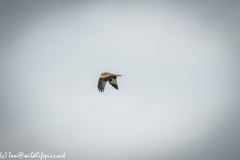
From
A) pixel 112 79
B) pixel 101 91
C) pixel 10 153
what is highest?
pixel 10 153

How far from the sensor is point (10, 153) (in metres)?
123

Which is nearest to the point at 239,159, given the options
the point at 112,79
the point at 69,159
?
the point at 69,159

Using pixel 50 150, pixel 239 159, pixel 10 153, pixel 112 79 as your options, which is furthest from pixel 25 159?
pixel 239 159

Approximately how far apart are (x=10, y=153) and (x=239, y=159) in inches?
5384

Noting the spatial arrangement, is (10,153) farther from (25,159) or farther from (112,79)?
(112,79)

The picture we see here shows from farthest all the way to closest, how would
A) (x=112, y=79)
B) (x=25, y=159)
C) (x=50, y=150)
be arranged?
(x=50, y=150)
(x=25, y=159)
(x=112, y=79)

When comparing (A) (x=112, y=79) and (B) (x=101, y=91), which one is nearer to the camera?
(B) (x=101, y=91)

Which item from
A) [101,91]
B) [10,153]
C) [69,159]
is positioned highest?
[69,159]

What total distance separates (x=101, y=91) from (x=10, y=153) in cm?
10368

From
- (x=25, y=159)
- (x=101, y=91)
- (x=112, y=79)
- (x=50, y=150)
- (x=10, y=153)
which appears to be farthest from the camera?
(x=50, y=150)

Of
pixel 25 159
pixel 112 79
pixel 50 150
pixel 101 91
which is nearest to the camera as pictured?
pixel 101 91

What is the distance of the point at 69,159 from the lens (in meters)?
197

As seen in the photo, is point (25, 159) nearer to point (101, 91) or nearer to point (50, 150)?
point (50, 150)

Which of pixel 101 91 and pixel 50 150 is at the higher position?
pixel 50 150
